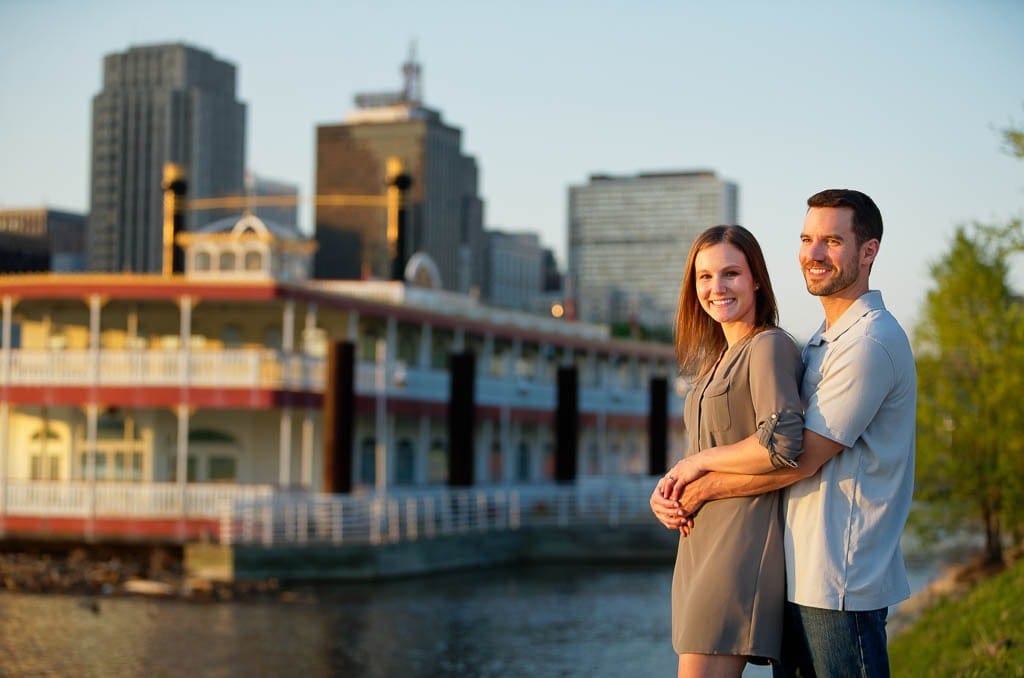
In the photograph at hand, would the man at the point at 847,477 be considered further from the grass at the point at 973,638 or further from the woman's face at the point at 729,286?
the grass at the point at 973,638

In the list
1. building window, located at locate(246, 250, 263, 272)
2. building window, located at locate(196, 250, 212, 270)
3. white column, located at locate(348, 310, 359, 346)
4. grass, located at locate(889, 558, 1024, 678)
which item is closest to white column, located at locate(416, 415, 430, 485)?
white column, located at locate(348, 310, 359, 346)

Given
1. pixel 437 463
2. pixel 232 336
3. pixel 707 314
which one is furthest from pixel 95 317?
pixel 707 314

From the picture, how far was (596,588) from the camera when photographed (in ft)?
88.6

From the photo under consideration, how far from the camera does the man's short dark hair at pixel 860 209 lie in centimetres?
444

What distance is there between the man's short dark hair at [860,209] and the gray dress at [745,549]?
1.26 ft

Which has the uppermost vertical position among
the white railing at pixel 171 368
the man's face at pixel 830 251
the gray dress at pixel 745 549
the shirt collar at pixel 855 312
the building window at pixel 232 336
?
the building window at pixel 232 336

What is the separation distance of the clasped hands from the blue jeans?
0.42m

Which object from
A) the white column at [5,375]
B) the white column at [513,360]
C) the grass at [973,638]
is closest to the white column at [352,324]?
the white column at [5,375]

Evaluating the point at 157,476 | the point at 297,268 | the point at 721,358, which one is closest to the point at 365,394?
the point at 157,476

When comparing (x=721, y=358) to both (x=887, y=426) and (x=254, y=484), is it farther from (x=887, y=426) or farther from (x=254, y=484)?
(x=254, y=484)

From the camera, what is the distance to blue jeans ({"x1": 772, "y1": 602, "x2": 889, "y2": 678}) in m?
4.34

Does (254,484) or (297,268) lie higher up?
(297,268)

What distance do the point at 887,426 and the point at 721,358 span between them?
59cm

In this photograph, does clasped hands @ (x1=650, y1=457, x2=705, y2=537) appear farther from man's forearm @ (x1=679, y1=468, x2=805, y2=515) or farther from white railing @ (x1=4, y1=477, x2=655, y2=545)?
white railing @ (x1=4, y1=477, x2=655, y2=545)
